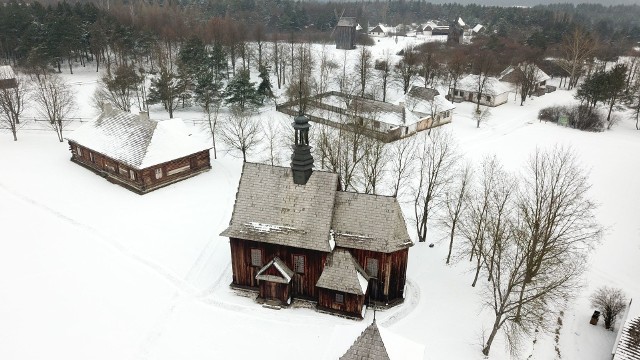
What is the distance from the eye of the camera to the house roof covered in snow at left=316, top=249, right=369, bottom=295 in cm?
2302

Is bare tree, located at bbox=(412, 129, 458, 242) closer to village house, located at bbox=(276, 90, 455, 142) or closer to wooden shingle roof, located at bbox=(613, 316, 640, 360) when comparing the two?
village house, located at bbox=(276, 90, 455, 142)

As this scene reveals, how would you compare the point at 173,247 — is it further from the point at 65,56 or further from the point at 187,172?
the point at 65,56

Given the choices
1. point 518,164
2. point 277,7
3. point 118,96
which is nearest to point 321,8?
point 277,7

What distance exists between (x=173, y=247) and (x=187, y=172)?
11.6 m

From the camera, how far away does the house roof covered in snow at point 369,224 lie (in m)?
23.2

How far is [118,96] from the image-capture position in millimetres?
52750

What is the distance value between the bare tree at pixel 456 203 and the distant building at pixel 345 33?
5971 centimetres

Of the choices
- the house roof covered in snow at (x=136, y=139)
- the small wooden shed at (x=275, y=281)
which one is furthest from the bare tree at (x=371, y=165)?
the house roof covered in snow at (x=136, y=139)

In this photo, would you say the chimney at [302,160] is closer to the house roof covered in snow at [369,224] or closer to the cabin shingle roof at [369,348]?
the house roof covered in snow at [369,224]

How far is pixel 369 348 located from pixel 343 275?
7.10 meters

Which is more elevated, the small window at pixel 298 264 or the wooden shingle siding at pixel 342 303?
the small window at pixel 298 264

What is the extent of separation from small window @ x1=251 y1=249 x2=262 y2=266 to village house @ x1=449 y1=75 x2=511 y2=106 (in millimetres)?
50053

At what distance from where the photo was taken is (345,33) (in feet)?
303

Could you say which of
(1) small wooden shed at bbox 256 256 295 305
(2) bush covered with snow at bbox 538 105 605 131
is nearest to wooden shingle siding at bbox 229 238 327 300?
(1) small wooden shed at bbox 256 256 295 305
